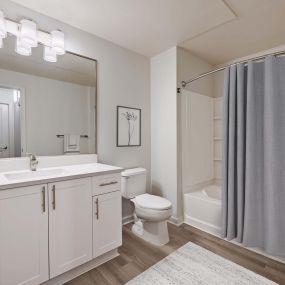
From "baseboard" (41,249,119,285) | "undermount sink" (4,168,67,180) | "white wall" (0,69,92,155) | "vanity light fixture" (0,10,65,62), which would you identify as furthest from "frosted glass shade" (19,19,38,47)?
"baseboard" (41,249,119,285)

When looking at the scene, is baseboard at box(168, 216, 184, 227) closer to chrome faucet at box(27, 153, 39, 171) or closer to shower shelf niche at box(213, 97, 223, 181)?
shower shelf niche at box(213, 97, 223, 181)

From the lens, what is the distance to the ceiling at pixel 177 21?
1.72 m

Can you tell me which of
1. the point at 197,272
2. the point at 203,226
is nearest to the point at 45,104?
the point at 197,272

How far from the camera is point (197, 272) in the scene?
5.32 ft

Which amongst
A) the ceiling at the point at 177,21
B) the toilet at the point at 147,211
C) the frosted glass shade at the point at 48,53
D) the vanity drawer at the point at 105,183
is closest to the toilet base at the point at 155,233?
the toilet at the point at 147,211

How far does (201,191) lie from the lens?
272cm

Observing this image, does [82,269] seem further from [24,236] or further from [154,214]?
[154,214]

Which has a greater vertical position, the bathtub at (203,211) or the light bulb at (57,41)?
the light bulb at (57,41)

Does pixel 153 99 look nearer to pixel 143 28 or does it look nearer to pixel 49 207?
pixel 143 28

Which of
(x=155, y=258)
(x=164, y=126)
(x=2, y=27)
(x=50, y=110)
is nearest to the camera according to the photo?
(x=2, y=27)

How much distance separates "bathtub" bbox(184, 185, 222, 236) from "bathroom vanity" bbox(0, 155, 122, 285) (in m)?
1.11

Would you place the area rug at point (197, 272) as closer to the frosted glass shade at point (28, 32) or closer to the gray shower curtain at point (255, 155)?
the gray shower curtain at point (255, 155)

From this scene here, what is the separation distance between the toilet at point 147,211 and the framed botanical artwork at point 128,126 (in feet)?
1.36

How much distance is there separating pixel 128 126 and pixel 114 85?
55cm
